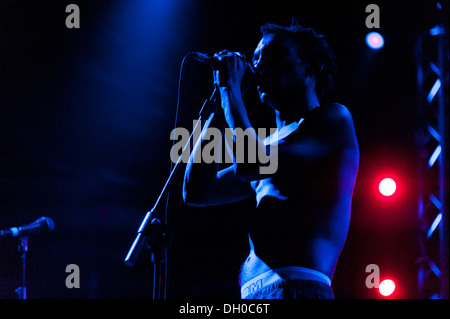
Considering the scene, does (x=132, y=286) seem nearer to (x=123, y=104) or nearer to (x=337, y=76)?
(x=123, y=104)

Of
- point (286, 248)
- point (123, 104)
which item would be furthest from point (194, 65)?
point (286, 248)

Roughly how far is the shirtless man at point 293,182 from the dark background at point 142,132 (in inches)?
26.6

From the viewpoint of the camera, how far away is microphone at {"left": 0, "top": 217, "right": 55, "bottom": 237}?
2.87m

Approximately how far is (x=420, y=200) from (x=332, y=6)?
1.07 m

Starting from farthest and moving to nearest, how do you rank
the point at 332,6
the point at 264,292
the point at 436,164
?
1. the point at 332,6
2. the point at 436,164
3. the point at 264,292

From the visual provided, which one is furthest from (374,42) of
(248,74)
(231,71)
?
(231,71)

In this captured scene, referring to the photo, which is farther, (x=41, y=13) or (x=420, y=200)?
(x=41, y=13)

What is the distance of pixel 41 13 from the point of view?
9.67 ft

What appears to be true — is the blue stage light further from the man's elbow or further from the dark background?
the man's elbow

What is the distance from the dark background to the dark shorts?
1.09 metres

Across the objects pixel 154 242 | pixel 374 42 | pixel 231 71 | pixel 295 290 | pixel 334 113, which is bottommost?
pixel 295 290

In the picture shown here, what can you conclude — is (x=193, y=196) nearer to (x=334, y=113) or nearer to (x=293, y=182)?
(x=293, y=182)

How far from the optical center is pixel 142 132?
2883mm

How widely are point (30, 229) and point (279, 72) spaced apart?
1.69 metres
